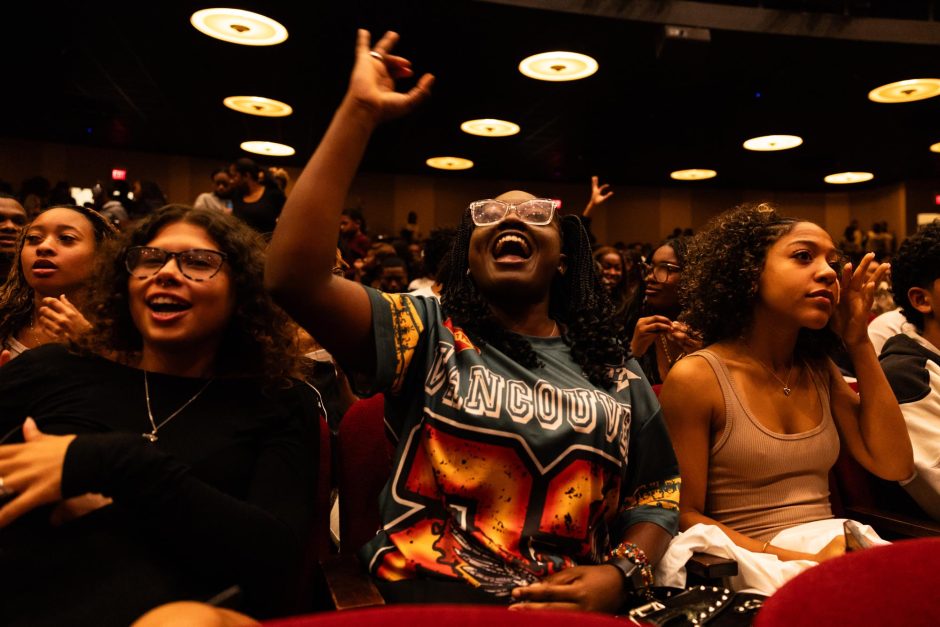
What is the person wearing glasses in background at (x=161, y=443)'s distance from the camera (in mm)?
1084

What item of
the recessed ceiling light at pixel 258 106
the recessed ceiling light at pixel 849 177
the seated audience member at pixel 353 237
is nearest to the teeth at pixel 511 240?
the seated audience member at pixel 353 237

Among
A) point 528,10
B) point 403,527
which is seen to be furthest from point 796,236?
point 528,10

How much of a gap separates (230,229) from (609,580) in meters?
1.20

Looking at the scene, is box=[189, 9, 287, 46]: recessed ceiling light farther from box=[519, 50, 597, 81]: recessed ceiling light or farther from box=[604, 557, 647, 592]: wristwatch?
box=[604, 557, 647, 592]: wristwatch

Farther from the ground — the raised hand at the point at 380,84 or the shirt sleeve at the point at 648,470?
the raised hand at the point at 380,84

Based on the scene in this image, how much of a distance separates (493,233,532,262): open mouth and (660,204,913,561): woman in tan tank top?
1.97 ft

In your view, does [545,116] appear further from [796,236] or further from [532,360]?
[532,360]

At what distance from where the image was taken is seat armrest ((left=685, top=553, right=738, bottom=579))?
1.49 meters

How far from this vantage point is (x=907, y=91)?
7.28m

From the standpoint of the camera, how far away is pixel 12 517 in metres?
1.02

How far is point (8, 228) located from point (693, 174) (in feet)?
36.7

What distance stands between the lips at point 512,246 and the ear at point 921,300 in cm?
160

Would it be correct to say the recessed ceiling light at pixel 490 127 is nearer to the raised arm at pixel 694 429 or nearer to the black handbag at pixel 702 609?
the raised arm at pixel 694 429

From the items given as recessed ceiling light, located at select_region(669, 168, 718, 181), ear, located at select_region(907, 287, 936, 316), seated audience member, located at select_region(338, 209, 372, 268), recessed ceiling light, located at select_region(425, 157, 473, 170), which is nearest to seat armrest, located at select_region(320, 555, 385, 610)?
ear, located at select_region(907, 287, 936, 316)
